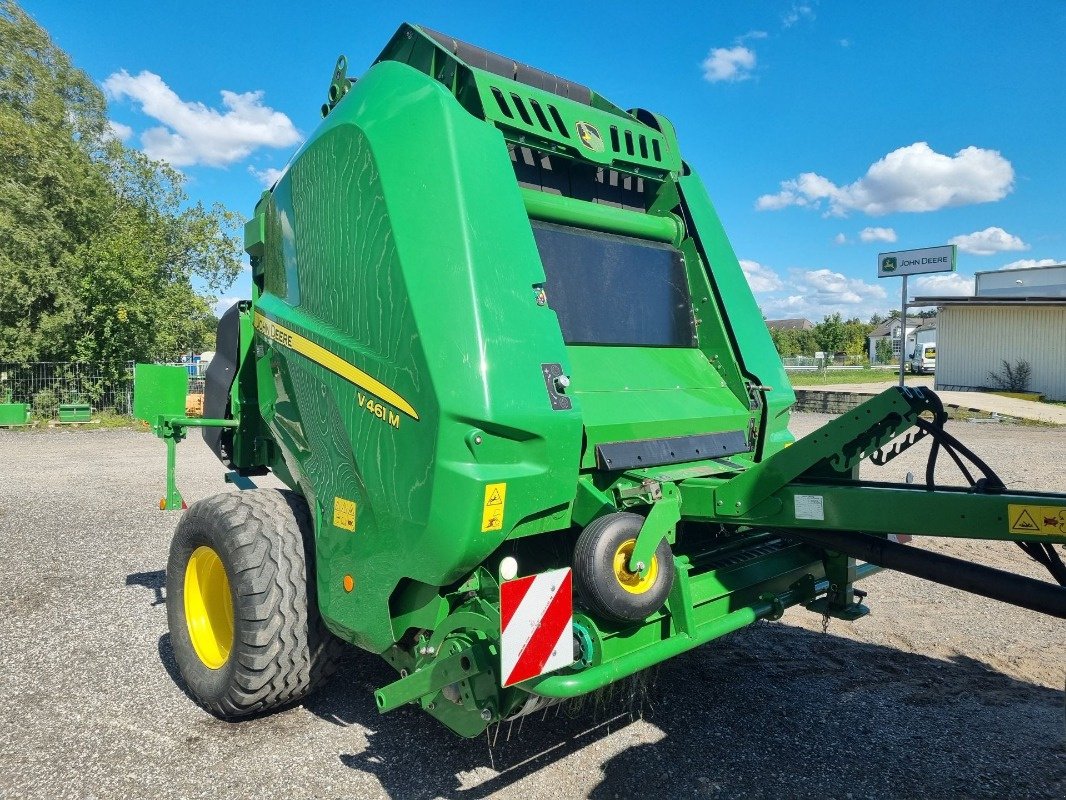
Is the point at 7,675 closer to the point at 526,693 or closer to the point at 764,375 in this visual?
the point at 526,693

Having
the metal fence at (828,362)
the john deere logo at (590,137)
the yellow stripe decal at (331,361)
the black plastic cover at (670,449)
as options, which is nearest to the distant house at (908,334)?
the metal fence at (828,362)

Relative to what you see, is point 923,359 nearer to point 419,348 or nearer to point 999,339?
point 999,339

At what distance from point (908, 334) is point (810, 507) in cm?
5909

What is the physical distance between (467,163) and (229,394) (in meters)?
Result: 2.50

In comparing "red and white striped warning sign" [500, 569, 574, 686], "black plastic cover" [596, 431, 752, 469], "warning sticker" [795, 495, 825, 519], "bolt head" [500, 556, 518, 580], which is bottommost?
"red and white striped warning sign" [500, 569, 574, 686]

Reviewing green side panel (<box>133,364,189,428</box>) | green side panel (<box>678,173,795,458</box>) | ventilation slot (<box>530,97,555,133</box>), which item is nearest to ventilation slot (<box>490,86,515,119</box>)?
ventilation slot (<box>530,97,555,133</box>)

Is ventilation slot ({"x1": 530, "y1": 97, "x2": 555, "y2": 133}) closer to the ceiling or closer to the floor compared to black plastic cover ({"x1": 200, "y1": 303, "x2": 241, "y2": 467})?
closer to the ceiling

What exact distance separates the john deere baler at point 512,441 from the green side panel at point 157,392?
45.7 inches

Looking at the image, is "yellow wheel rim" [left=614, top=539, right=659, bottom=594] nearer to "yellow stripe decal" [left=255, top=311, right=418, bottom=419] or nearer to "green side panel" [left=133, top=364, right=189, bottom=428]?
"yellow stripe decal" [left=255, top=311, right=418, bottom=419]

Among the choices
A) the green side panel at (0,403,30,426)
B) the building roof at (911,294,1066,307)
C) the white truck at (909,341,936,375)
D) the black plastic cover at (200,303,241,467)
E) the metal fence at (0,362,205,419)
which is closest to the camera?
the black plastic cover at (200,303,241,467)

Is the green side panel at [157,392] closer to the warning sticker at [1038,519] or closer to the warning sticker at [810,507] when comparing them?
the warning sticker at [810,507]

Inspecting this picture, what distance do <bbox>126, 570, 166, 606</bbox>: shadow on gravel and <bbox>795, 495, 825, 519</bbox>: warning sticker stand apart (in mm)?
4304

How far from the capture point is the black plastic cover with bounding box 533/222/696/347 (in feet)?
10.5

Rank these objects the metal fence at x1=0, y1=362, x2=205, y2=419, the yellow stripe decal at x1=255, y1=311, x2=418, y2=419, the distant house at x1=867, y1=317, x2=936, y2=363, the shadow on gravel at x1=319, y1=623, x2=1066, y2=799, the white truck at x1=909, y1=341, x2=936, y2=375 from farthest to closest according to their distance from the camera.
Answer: the distant house at x1=867, y1=317, x2=936, y2=363 < the white truck at x1=909, y1=341, x2=936, y2=375 < the metal fence at x1=0, y1=362, x2=205, y2=419 < the shadow on gravel at x1=319, y1=623, x2=1066, y2=799 < the yellow stripe decal at x1=255, y1=311, x2=418, y2=419
